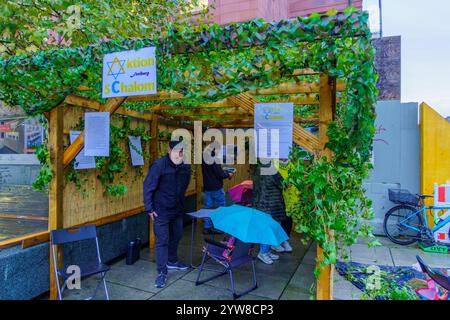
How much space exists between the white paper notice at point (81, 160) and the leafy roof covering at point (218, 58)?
73cm

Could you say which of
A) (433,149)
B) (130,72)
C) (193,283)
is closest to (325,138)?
(130,72)

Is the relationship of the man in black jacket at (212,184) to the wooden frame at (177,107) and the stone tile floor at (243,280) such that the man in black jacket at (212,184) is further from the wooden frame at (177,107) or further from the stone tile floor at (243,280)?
the wooden frame at (177,107)

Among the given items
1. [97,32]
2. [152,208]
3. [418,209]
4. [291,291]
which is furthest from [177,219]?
[418,209]

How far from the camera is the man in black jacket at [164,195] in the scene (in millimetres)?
3984

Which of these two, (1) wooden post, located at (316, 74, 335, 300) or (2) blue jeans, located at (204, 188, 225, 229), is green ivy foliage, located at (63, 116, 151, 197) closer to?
(2) blue jeans, located at (204, 188, 225, 229)

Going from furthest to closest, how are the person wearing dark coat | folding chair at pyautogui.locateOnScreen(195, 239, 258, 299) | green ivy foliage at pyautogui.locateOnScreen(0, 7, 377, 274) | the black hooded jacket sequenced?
the person wearing dark coat, the black hooded jacket, folding chair at pyautogui.locateOnScreen(195, 239, 258, 299), green ivy foliage at pyautogui.locateOnScreen(0, 7, 377, 274)

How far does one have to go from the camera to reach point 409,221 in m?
6.14

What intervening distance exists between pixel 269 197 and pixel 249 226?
1586mm

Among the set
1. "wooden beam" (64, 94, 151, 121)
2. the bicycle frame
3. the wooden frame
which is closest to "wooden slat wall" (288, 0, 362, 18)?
the bicycle frame

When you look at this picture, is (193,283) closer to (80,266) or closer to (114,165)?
(80,266)

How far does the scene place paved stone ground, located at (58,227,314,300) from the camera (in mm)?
3738

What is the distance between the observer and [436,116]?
6.18 m

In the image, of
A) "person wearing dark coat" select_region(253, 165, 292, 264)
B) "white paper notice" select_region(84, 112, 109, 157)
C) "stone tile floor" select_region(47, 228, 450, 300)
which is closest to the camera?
"stone tile floor" select_region(47, 228, 450, 300)

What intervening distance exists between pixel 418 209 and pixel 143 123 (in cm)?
542
